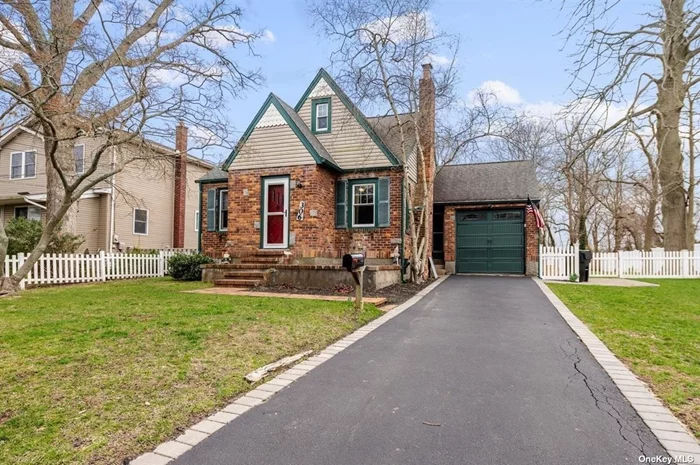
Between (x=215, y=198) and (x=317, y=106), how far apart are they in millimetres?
5259

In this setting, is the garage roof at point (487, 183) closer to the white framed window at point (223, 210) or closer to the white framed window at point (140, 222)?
the white framed window at point (223, 210)

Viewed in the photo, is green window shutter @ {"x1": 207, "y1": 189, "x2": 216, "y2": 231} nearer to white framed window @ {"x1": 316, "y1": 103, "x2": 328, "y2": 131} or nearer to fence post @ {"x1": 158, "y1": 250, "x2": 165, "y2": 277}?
fence post @ {"x1": 158, "y1": 250, "x2": 165, "y2": 277}


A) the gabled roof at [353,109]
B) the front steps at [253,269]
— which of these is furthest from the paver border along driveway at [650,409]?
the gabled roof at [353,109]

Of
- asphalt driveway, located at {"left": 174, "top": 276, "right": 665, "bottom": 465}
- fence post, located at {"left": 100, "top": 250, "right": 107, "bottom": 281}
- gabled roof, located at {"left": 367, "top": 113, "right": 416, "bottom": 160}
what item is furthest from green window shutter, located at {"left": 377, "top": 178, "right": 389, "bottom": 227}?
fence post, located at {"left": 100, "top": 250, "right": 107, "bottom": 281}

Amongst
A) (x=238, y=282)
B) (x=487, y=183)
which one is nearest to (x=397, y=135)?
(x=487, y=183)

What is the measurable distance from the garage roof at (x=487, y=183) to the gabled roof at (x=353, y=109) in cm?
295

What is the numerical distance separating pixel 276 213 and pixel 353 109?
430cm

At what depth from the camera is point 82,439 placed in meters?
2.69

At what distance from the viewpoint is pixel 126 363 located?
422cm

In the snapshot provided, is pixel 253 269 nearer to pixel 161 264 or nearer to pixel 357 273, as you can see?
pixel 357 273

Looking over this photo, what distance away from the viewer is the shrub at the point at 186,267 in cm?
1359

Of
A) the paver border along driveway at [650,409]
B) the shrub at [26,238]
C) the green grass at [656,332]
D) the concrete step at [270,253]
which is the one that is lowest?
the paver border along driveway at [650,409]

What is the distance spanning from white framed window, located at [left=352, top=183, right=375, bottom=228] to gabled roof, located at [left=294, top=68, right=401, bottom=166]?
1181mm

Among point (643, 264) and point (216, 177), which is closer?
point (216, 177)
